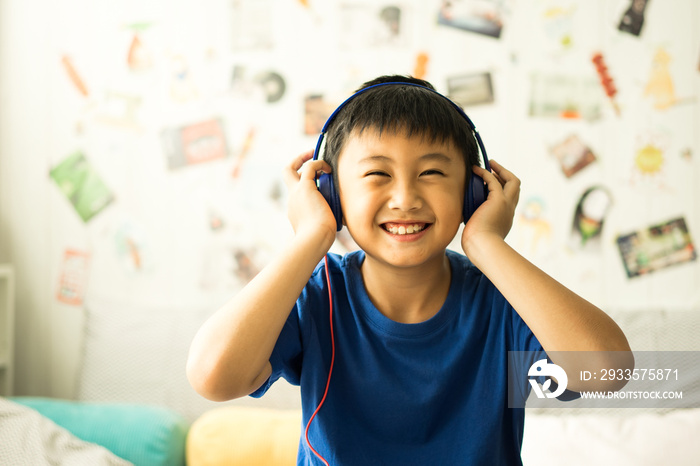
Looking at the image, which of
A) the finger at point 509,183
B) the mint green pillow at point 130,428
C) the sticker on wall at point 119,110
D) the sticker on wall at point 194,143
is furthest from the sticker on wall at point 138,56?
the finger at point 509,183

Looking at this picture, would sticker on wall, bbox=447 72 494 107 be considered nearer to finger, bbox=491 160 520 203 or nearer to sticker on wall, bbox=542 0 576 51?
sticker on wall, bbox=542 0 576 51

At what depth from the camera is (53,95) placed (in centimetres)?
220

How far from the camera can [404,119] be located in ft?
2.98

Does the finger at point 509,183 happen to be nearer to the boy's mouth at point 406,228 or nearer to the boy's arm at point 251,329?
the boy's mouth at point 406,228

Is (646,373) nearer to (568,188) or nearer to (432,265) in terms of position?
(568,188)

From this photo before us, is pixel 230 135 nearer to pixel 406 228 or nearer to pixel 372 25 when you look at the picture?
pixel 372 25

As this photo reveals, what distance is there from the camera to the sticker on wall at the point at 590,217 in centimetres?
189

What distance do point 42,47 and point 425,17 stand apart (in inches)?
59.3

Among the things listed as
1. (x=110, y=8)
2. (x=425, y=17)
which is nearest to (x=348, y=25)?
(x=425, y=17)

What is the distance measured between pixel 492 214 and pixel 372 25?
1308 millimetres

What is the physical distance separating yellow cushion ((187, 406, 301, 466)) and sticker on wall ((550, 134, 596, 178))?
47.6 inches

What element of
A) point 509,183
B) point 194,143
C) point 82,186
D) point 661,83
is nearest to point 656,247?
point 661,83

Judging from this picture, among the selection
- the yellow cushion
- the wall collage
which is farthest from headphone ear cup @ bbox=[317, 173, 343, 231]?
the wall collage

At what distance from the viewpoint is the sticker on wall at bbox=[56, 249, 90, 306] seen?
7.16 feet
